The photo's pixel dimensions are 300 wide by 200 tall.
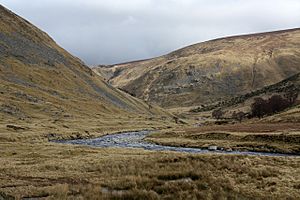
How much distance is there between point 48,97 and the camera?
141750 millimetres

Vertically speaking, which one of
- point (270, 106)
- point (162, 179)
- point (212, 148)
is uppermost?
point (162, 179)

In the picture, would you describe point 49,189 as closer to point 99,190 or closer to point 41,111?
point 99,190

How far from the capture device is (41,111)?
4744 inches

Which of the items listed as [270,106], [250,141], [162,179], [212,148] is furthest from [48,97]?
[162,179]

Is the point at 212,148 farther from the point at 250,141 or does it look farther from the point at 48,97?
the point at 48,97

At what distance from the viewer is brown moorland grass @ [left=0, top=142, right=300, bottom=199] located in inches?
900

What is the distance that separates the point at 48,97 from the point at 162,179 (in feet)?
396

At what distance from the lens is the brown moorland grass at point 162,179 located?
75.0 feet

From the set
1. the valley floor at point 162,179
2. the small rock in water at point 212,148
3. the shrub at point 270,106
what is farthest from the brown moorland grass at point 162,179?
the shrub at point 270,106

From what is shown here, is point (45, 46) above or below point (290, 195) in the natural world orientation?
above

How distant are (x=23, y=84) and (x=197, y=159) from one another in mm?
124936

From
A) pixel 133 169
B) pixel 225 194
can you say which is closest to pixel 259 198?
pixel 225 194

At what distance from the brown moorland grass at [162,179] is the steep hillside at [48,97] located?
4183 cm

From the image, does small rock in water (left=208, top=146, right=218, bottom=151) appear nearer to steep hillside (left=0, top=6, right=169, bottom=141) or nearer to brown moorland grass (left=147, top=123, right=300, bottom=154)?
brown moorland grass (left=147, top=123, right=300, bottom=154)
